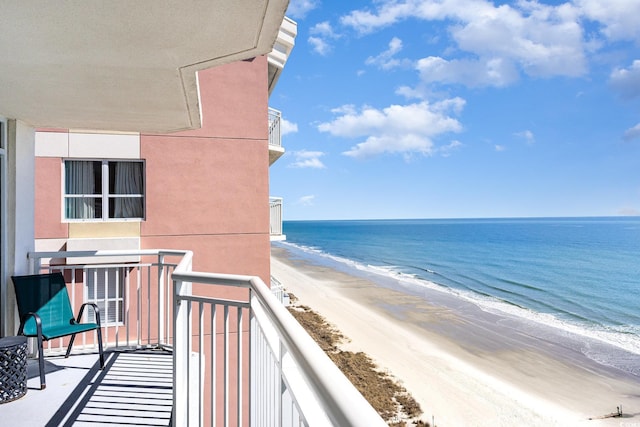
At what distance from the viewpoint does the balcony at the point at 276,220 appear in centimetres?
985

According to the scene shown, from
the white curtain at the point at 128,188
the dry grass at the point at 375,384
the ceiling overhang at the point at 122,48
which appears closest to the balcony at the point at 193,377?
the white curtain at the point at 128,188

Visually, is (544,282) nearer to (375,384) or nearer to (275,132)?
(375,384)

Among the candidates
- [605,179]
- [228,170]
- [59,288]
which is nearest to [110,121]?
[59,288]

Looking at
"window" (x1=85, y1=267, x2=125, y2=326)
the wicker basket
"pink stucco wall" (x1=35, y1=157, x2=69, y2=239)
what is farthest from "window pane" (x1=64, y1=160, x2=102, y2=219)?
the wicker basket

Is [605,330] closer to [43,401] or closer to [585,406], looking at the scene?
[585,406]

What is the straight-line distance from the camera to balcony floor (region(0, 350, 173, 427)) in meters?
3.08

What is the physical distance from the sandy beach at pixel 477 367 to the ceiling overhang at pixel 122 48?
11.0 meters

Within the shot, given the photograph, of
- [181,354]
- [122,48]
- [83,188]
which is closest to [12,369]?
[181,354]

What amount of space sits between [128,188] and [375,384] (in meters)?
9.58

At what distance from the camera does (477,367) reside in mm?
14820

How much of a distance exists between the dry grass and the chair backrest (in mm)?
8265

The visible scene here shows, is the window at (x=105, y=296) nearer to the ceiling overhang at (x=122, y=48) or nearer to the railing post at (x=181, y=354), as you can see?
the ceiling overhang at (x=122, y=48)

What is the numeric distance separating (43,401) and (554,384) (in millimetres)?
15031

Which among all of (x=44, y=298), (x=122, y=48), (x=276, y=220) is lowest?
(x=44, y=298)
